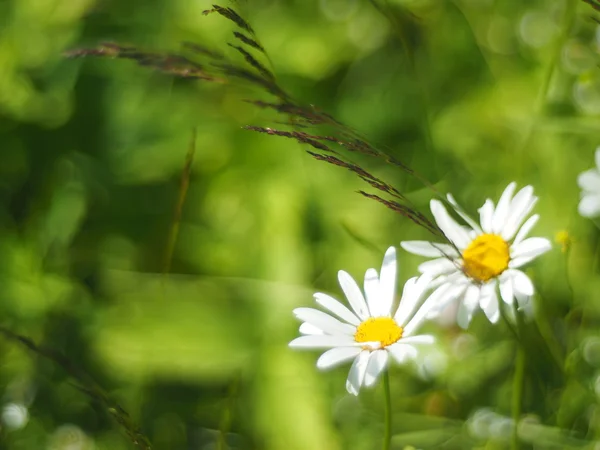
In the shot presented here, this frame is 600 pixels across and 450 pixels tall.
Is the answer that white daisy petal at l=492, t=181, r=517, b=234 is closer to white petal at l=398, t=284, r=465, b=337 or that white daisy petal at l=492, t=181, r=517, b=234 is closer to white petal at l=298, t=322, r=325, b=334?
white petal at l=398, t=284, r=465, b=337

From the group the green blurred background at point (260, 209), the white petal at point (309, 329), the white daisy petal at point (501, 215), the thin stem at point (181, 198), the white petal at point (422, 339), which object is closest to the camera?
the white petal at point (422, 339)

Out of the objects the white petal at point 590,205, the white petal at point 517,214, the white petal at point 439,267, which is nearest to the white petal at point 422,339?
the white petal at point 439,267

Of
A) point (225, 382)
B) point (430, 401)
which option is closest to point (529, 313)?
point (430, 401)

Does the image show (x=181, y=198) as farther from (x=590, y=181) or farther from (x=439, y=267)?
(x=590, y=181)

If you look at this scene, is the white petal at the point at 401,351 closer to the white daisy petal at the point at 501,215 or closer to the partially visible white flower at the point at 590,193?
the white daisy petal at the point at 501,215

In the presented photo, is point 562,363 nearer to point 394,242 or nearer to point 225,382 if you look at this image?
point 394,242

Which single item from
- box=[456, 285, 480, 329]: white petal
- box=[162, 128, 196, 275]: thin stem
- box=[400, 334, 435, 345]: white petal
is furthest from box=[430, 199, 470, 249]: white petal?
box=[162, 128, 196, 275]: thin stem
